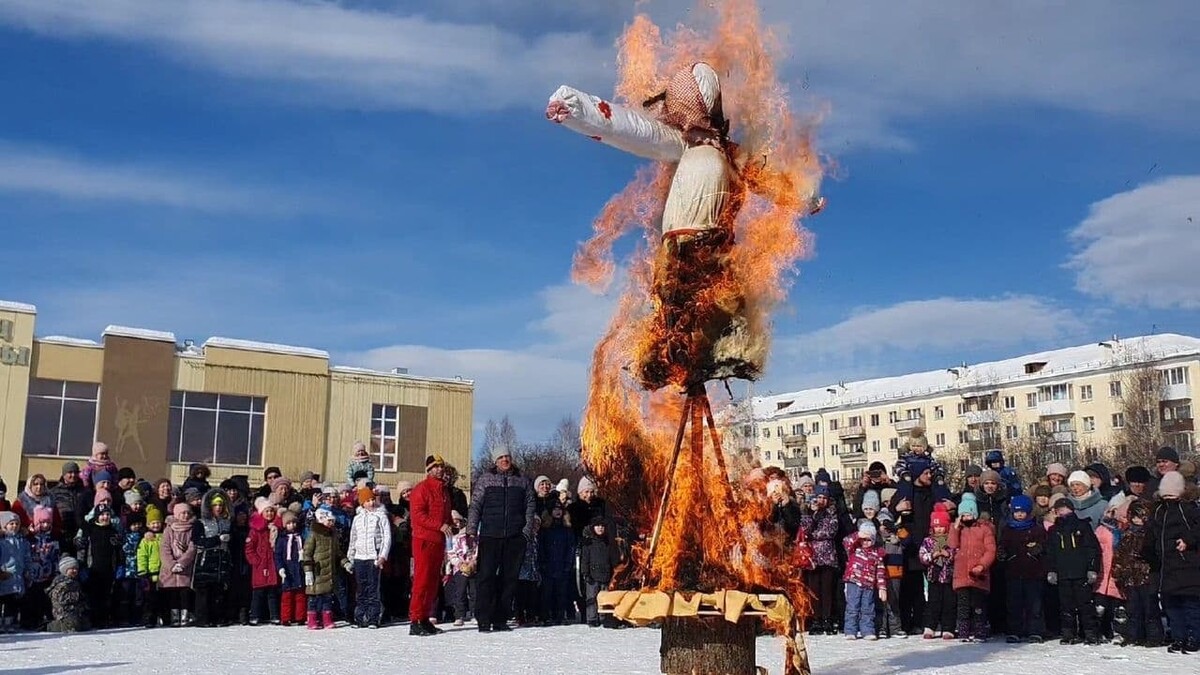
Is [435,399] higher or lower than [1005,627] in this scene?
higher

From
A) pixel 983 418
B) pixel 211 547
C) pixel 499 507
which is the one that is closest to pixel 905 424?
pixel 983 418

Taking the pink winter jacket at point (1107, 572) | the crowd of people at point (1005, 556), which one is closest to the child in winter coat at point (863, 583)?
the crowd of people at point (1005, 556)

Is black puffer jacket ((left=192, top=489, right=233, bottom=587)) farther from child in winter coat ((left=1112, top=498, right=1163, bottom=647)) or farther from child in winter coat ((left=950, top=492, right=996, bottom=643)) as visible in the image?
child in winter coat ((left=1112, top=498, right=1163, bottom=647))

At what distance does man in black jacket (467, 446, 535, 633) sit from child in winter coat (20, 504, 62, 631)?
4986mm

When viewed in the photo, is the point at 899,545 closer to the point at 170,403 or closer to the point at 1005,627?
the point at 1005,627

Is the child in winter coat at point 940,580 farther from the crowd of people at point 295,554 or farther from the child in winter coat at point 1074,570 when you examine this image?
the crowd of people at point 295,554

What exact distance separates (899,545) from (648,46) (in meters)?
7.21

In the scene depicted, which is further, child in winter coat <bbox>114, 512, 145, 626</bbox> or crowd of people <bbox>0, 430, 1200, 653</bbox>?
child in winter coat <bbox>114, 512, 145, 626</bbox>

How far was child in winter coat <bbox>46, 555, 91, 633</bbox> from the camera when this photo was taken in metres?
11.9

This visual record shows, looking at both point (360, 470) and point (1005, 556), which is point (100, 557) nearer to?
point (360, 470)

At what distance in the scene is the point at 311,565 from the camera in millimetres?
12258

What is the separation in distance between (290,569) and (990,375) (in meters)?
68.0

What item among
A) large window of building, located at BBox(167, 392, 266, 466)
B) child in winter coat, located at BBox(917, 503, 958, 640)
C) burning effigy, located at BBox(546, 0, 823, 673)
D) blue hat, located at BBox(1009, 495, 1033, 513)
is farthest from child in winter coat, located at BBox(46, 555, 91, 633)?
large window of building, located at BBox(167, 392, 266, 466)

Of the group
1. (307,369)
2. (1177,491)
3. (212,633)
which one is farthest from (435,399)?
(1177,491)
